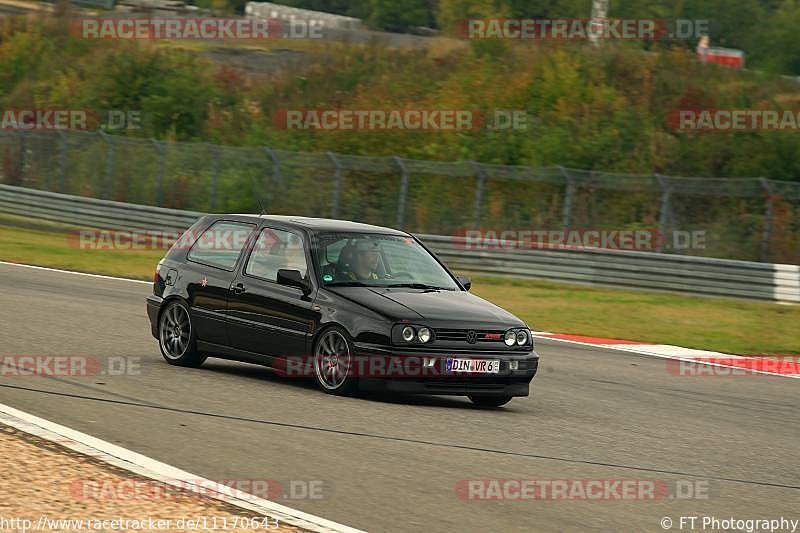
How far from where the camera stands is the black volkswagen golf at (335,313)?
10.7m

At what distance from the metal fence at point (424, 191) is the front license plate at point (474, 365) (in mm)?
15247

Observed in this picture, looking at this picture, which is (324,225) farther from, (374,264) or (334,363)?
(334,363)

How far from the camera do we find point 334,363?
435 inches

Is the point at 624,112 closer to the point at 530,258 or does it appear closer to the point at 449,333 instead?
the point at 530,258

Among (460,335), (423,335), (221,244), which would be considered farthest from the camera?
(221,244)

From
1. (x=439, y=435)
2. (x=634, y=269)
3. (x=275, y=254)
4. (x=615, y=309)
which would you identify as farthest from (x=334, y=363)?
(x=634, y=269)

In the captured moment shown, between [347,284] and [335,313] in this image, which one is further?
[347,284]

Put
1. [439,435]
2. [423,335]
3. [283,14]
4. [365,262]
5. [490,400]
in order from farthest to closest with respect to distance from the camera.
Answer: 1. [283,14]
2. [365,262]
3. [490,400]
4. [423,335]
5. [439,435]

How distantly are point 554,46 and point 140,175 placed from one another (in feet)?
49.1

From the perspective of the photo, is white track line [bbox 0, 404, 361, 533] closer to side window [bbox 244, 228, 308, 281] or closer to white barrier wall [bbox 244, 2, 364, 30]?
side window [bbox 244, 228, 308, 281]

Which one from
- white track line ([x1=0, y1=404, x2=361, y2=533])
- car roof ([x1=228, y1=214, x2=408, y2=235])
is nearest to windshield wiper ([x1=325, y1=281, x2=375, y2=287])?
car roof ([x1=228, y1=214, x2=408, y2=235])

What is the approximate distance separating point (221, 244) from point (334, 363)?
2095 millimetres

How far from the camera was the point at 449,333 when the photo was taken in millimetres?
10758

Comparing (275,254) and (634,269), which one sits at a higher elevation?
(275,254)
